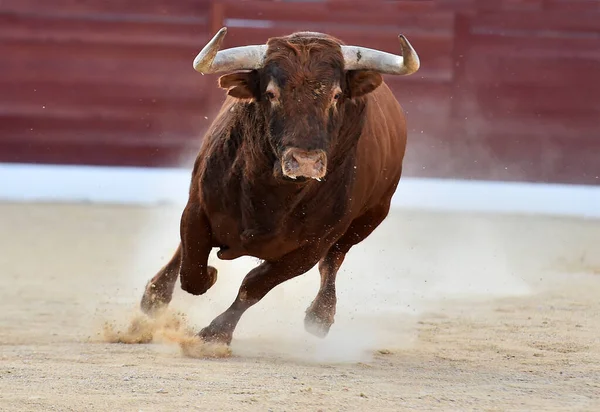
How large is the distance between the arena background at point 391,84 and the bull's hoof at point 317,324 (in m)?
4.82

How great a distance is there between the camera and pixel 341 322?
533 cm

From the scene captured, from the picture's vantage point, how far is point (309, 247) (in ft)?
14.3

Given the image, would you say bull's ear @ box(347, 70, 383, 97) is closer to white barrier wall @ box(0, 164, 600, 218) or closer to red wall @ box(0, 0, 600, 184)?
white barrier wall @ box(0, 164, 600, 218)

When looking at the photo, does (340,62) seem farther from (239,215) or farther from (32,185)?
(32,185)

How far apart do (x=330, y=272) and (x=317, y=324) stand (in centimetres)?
34

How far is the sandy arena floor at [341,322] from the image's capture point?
338 centimetres

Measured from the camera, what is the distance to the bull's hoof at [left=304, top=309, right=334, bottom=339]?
4.76m

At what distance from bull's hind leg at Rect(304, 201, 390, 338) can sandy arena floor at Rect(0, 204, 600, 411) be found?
0.08 meters

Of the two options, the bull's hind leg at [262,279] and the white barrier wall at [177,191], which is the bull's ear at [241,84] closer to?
the bull's hind leg at [262,279]

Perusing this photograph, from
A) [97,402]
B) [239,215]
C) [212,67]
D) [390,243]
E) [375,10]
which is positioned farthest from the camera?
[375,10]

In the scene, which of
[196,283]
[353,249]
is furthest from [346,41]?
[196,283]

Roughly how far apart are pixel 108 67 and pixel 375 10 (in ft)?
7.09

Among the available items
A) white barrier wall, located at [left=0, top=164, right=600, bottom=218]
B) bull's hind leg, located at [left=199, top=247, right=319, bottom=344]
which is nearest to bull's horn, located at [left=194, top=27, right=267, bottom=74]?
bull's hind leg, located at [left=199, top=247, right=319, bottom=344]

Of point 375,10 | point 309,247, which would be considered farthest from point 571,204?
point 309,247
